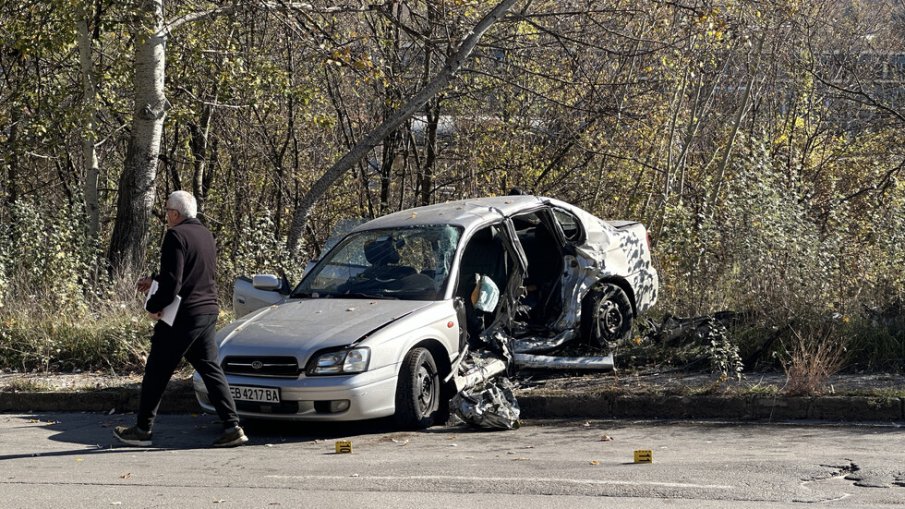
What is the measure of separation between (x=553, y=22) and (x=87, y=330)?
9271 mm

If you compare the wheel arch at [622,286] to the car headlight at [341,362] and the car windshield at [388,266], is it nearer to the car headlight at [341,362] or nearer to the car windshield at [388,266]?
the car windshield at [388,266]

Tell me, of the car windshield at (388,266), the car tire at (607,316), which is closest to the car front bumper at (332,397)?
the car windshield at (388,266)

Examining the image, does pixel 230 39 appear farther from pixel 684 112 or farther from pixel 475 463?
pixel 475 463

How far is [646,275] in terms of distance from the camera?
1136 centimetres

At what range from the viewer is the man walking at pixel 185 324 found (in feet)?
25.8

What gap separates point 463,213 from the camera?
32.8ft

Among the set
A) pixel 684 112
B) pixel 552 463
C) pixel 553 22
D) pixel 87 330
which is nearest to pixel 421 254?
pixel 552 463

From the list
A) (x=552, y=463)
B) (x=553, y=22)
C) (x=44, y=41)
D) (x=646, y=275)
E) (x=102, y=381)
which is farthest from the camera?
(x=553, y=22)

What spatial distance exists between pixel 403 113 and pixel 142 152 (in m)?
3.54

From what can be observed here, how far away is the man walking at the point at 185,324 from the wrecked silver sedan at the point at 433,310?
0.35 metres

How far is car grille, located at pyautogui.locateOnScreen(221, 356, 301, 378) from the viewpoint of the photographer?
8.17 meters

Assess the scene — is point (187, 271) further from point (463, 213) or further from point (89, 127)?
point (89, 127)

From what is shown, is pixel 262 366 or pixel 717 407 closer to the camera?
pixel 262 366

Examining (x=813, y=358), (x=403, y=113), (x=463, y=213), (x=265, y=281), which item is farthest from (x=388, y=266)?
(x=403, y=113)
